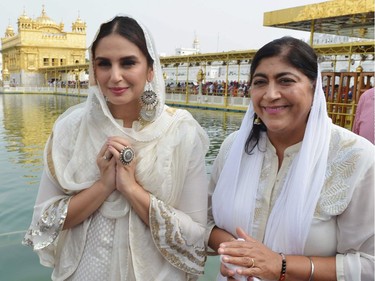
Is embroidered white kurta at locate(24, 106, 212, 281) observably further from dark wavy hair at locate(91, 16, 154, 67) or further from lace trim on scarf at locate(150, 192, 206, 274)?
dark wavy hair at locate(91, 16, 154, 67)

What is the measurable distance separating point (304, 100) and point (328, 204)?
0.37 meters

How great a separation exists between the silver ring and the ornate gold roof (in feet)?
20.3

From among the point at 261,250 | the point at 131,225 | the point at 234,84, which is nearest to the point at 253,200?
the point at 261,250

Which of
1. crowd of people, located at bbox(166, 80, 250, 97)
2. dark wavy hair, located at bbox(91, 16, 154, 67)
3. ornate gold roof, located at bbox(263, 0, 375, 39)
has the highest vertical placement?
ornate gold roof, located at bbox(263, 0, 375, 39)

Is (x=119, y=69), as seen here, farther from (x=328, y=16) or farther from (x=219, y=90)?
(x=219, y=90)

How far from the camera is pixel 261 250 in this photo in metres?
1.19

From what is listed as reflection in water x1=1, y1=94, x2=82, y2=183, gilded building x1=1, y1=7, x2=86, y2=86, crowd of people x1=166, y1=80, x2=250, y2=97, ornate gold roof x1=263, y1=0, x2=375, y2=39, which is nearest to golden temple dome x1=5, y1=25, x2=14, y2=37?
gilded building x1=1, y1=7, x2=86, y2=86

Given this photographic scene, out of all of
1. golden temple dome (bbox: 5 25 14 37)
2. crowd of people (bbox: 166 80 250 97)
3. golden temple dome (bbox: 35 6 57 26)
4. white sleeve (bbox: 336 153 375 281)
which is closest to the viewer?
white sleeve (bbox: 336 153 375 281)

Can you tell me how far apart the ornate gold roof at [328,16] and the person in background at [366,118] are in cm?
472

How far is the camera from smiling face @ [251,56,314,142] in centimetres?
124

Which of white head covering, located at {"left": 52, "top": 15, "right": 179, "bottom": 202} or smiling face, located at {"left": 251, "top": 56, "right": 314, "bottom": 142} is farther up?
smiling face, located at {"left": 251, "top": 56, "right": 314, "bottom": 142}

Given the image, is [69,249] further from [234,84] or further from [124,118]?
[234,84]

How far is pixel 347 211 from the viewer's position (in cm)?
120

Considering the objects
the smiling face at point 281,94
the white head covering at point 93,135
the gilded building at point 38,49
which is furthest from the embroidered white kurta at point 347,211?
the gilded building at point 38,49
